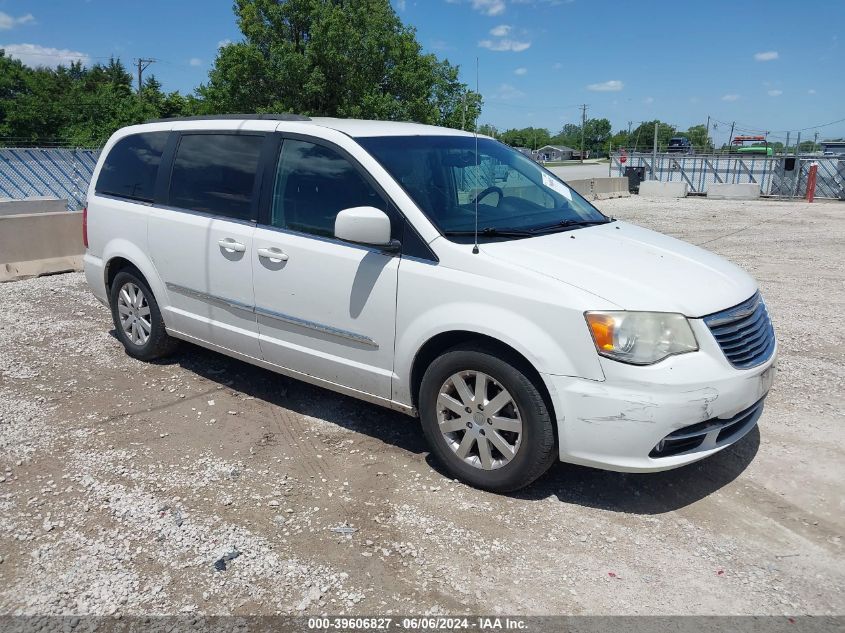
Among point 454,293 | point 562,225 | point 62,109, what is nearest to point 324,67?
point 562,225

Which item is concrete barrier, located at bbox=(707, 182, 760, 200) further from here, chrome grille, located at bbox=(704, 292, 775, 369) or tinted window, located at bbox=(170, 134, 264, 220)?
tinted window, located at bbox=(170, 134, 264, 220)

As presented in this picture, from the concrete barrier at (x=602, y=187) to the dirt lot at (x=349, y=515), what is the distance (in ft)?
61.3

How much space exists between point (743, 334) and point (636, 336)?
0.74 metres

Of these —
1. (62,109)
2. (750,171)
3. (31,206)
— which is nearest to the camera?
(31,206)

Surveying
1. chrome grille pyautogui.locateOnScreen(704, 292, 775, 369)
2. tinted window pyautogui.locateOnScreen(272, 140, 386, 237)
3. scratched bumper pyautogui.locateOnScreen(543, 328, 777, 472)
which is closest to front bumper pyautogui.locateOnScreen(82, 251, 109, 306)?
tinted window pyautogui.locateOnScreen(272, 140, 386, 237)

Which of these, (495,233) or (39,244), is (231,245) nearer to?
(495,233)

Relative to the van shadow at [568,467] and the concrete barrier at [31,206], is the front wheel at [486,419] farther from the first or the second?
the concrete barrier at [31,206]

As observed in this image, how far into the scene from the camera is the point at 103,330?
6801 millimetres

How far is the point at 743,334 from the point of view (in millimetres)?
3559

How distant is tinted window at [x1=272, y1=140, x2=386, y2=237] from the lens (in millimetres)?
4074

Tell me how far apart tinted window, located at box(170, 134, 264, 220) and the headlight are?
2.51 meters

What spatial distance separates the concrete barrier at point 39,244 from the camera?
28.8ft

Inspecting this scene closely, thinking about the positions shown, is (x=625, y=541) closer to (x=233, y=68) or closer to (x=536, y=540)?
(x=536, y=540)

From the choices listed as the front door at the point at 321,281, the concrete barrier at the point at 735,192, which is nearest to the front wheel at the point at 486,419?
the front door at the point at 321,281
